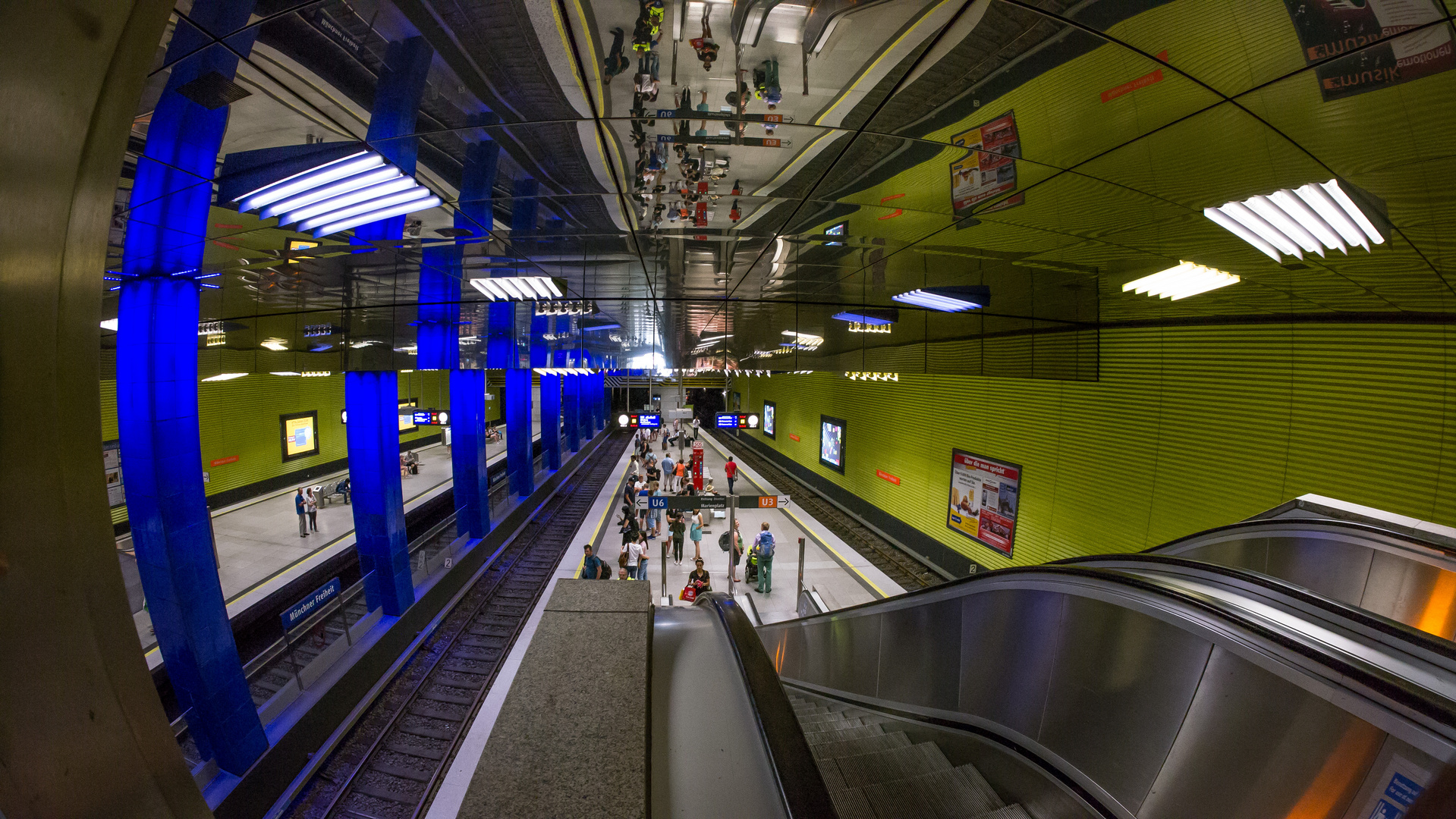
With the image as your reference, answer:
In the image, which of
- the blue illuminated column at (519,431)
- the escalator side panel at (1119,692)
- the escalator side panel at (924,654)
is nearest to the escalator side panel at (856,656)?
the escalator side panel at (924,654)

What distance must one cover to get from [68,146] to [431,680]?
8.46 meters

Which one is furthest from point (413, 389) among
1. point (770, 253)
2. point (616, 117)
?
point (616, 117)

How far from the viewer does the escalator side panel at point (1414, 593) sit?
3.18m

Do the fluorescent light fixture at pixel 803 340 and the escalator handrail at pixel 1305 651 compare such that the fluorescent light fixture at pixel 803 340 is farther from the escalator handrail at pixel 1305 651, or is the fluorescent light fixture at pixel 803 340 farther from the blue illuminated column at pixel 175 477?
the blue illuminated column at pixel 175 477

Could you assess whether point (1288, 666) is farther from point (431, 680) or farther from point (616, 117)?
point (431, 680)

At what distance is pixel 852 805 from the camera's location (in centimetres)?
262

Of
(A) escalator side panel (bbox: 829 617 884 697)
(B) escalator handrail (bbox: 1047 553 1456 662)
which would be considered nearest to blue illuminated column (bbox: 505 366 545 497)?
(A) escalator side panel (bbox: 829 617 884 697)

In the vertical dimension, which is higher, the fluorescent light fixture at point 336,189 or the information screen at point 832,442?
the fluorescent light fixture at point 336,189

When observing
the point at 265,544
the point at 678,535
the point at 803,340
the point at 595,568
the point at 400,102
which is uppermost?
the point at 400,102

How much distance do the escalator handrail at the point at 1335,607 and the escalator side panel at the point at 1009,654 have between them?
0.62 meters

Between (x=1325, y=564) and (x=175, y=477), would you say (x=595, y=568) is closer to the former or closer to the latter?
(x=175, y=477)

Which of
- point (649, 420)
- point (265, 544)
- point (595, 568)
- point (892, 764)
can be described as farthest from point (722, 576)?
point (265, 544)

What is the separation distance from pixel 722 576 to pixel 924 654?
719cm

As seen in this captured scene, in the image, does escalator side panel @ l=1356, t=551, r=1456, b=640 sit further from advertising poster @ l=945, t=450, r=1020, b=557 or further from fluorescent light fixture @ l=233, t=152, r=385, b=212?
fluorescent light fixture @ l=233, t=152, r=385, b=212
